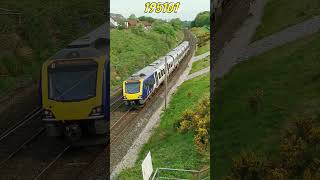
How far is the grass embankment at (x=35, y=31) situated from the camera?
28.1 meters

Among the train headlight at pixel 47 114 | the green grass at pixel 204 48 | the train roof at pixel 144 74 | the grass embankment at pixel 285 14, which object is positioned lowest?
the train headlight at pixel 47 114

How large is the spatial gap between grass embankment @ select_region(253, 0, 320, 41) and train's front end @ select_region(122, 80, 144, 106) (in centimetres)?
846

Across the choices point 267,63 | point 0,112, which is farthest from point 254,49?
point 0,112

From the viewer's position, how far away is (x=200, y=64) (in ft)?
103

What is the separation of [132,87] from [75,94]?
7347 millimetres

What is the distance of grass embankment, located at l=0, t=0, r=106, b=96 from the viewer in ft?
92.1

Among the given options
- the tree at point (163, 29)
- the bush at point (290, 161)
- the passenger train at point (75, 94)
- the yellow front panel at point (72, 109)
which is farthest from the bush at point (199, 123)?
the tree at point (163, 29)

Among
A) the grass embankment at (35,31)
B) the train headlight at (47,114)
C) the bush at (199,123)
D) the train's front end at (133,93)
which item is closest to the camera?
the train headlight at (47,114)

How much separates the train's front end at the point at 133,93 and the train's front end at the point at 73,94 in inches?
251

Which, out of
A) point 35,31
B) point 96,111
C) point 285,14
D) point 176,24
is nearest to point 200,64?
point 285,14

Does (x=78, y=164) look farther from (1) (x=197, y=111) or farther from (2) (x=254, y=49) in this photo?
(2) (x=254, y=49)

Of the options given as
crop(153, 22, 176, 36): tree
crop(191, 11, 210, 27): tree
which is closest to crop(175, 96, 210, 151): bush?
crop(191, 11, 210, 27): tree

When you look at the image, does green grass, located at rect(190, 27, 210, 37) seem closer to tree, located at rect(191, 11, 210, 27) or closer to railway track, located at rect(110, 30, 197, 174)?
tree, located at rect(191, 11, 210, 27)

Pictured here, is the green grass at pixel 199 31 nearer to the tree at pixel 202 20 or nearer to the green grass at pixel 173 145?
the tree at pixel 202 20
